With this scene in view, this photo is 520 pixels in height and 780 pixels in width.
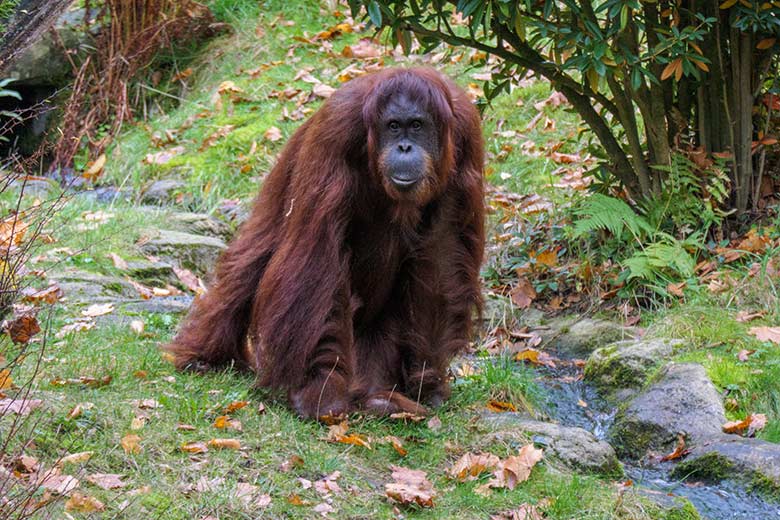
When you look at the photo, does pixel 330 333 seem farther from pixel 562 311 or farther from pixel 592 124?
pixel 592 124

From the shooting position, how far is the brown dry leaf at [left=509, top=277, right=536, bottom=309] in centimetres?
582

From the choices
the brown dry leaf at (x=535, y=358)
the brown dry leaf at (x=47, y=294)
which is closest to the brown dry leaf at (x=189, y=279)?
the brown dry leaf at (x=47, y=294)

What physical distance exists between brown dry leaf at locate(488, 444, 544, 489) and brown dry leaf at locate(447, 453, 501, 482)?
3cm

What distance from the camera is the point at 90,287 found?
548cm

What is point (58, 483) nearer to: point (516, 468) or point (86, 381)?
point (86, 381)

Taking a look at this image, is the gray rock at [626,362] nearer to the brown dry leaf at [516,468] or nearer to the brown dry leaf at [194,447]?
the brown dry leaf at [516,468]

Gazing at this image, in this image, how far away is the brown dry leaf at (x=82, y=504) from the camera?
2.81 m

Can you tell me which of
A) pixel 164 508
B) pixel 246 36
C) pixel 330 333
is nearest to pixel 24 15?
pixel 164 508

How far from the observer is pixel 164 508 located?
2.93m

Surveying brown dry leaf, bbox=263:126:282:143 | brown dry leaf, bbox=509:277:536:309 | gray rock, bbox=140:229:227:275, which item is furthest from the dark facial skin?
brown dry leaf, bbox=263:126:282:143

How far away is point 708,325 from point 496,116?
11.6 ft

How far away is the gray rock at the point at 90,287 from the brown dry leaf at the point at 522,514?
2739 millimetres

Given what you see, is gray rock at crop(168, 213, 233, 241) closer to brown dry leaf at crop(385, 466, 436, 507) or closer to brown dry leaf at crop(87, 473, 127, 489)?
brown dry leaf at crop(385, 466, 436, 507)

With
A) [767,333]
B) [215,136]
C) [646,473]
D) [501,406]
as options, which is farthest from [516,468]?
[215,136]
